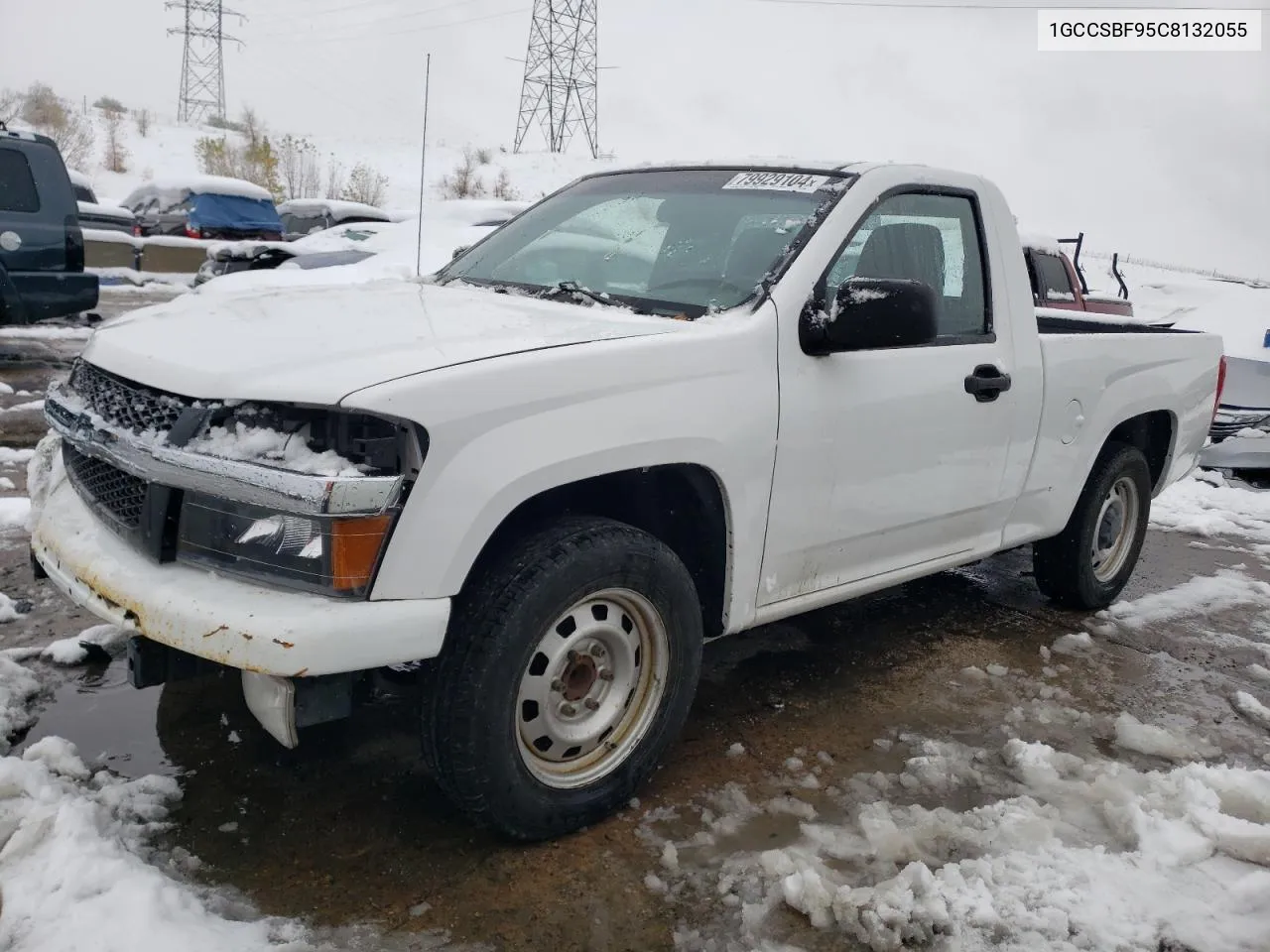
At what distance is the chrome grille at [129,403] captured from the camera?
231cm

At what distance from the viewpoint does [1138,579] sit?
552cm

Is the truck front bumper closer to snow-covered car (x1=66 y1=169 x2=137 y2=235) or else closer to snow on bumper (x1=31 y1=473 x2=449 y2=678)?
snow on bumper (x1=31 y1=473 x2=449 y2=678)

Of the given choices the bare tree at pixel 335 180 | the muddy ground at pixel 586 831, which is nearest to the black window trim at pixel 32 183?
the muddy ground at pixel 586 831

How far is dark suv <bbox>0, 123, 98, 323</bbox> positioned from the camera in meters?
8.71

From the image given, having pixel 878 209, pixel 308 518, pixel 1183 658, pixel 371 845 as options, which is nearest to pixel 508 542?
pixel 308 518

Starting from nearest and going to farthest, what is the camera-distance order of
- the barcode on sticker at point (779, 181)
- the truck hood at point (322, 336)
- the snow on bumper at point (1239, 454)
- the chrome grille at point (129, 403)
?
the truck hood at point (322, 336), the chrome grille at point (129, 403), the barcode on sticker at point (779, 181), the snow on bumper at point (1239, 454)

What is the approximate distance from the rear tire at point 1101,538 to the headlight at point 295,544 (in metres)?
3.43

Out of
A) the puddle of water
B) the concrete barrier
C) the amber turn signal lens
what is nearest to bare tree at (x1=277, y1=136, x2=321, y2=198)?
the concrete barrier

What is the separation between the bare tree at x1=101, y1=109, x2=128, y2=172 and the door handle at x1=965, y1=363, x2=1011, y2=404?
150 feet

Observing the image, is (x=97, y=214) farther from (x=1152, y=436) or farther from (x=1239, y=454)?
(x=1152, y=436)

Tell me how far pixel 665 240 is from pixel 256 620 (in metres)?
1.87

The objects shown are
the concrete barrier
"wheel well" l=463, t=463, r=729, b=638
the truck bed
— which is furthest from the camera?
the concrete barrier

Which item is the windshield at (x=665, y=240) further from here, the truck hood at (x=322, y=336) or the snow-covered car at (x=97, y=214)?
the snow-covered car at (x=97, y=214)

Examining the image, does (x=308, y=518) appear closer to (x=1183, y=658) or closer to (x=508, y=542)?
(x=508, y=542)
